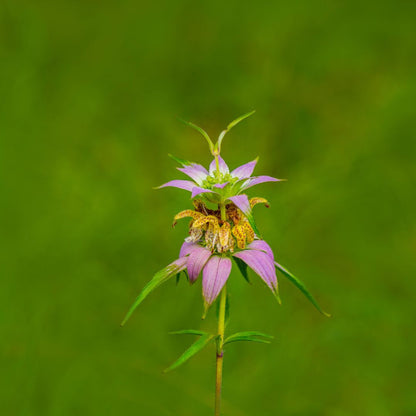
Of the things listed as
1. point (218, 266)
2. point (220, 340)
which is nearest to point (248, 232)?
point (218, 266)

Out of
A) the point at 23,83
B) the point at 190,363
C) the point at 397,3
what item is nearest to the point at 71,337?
the point at 190,363

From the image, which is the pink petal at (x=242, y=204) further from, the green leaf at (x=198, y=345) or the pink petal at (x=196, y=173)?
the green leaf at (x=198, y=345)

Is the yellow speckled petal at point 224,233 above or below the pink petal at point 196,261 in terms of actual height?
above

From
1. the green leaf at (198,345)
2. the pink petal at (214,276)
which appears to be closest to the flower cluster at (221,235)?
the pink petal at (214,276)

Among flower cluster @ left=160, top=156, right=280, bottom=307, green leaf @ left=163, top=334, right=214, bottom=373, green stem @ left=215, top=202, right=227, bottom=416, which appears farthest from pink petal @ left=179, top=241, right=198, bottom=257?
green leaf @ left=163, top=334, right=214, bottom=373

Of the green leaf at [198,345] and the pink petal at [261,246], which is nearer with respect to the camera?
the green leaf at [198,345]

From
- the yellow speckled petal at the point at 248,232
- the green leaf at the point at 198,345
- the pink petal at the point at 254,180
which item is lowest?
the green leaf at the point at 198,345

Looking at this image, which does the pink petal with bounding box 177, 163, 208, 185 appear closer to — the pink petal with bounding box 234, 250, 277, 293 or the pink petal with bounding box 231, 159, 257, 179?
the pink petal with bounding box 231, 159, 257, 179
